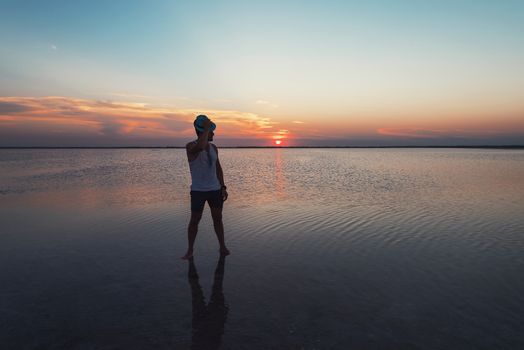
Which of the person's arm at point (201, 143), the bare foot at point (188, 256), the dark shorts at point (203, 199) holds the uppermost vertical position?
the person's arm at point (201, 143)

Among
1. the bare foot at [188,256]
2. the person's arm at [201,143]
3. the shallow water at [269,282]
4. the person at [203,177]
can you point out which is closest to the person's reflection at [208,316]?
the shallow water at [269,282]

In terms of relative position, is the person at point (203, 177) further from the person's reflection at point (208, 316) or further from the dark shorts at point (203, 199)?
the person's reflection at point (208, 316)

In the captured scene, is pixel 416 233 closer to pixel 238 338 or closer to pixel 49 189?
pixel 238 338

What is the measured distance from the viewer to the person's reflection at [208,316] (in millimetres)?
3525

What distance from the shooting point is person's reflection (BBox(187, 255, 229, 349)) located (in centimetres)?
353

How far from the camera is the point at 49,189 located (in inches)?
647

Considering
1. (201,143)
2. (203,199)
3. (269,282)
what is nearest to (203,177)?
(203,199)

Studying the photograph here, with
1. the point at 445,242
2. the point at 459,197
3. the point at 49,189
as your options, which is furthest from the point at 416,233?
the point at 49,189

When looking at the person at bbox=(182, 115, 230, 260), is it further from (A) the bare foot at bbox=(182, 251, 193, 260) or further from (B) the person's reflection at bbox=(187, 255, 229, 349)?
(B) the person's reflection at bbox=(187, 255, 229, 349)

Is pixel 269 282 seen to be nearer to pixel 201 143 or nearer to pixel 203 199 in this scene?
pixel 203 199

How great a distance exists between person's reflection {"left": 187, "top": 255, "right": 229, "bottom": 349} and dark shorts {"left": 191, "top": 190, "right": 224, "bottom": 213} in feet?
4.52

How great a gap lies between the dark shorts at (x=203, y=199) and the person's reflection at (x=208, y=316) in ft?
4.52

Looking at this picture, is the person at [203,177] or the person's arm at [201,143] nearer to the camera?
the person's arm at [201,143]

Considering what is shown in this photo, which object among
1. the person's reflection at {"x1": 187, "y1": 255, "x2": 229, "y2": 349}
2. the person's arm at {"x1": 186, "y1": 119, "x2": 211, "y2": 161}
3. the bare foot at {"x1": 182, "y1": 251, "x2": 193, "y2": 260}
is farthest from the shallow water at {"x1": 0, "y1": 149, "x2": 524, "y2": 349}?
the person's arm at {"x1": 186, "y1": 119, "x2": 211, "y2": 161}
